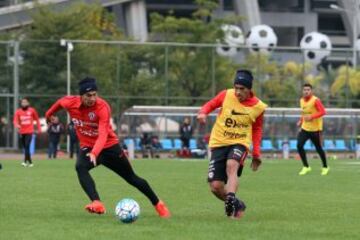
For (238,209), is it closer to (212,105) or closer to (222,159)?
(222,159)

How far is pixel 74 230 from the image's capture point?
10680 millimetres

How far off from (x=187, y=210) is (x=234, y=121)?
5.75ft

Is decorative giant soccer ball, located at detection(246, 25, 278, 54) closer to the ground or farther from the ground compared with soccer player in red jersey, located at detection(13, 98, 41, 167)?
farther from the ground

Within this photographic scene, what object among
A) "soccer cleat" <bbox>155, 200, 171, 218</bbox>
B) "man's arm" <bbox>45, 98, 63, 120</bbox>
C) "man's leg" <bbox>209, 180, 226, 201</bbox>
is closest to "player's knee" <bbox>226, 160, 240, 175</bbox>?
"man's leg" <bbox>209, 180, 226, 201</bbox>

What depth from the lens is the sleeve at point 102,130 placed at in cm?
1193

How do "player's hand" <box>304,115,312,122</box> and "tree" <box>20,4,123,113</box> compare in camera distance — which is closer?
"player's hand" <box>304,115,312,122</box>

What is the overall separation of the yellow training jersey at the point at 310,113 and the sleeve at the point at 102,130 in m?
11.1

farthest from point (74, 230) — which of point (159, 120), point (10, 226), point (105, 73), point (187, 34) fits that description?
point (187, 34)

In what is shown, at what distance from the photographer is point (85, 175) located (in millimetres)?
12328

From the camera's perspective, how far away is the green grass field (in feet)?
34.5

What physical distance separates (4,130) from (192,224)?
35805 mm

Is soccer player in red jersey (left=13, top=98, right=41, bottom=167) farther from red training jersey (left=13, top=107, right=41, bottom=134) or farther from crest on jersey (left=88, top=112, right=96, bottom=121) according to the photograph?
crest on jersey (left=88, top=112, right=96, bottom=121)

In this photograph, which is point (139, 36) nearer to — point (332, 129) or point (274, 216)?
point (332, 129)

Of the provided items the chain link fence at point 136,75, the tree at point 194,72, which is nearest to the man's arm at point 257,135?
the chain link fence at point 136,75
